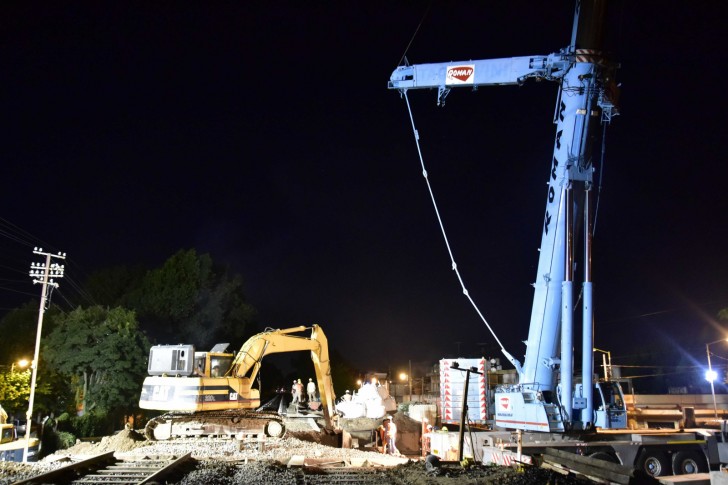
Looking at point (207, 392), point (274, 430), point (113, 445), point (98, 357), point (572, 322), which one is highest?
point (572, 322)

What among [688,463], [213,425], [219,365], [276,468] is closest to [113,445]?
[213,425]

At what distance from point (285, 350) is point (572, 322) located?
402 inches

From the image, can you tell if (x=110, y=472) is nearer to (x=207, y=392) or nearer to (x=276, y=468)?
(x=276, y=468)

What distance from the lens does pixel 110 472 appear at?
37.2ft

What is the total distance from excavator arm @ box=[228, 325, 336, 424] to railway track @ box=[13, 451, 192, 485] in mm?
6698

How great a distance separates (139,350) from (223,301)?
11785mm

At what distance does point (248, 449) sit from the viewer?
16.5 metres

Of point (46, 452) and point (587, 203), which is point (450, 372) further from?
point (46, 452)

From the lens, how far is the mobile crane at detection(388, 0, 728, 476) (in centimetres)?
1451

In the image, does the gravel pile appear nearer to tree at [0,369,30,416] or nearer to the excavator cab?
the excavator cab

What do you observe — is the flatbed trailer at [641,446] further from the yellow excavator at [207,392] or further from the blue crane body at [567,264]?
the yellow excavator at [207,392]

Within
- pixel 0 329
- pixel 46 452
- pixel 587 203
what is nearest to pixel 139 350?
pixel 46 452

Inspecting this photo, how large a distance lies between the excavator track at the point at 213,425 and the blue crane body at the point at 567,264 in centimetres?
770

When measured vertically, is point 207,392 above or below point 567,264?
below
